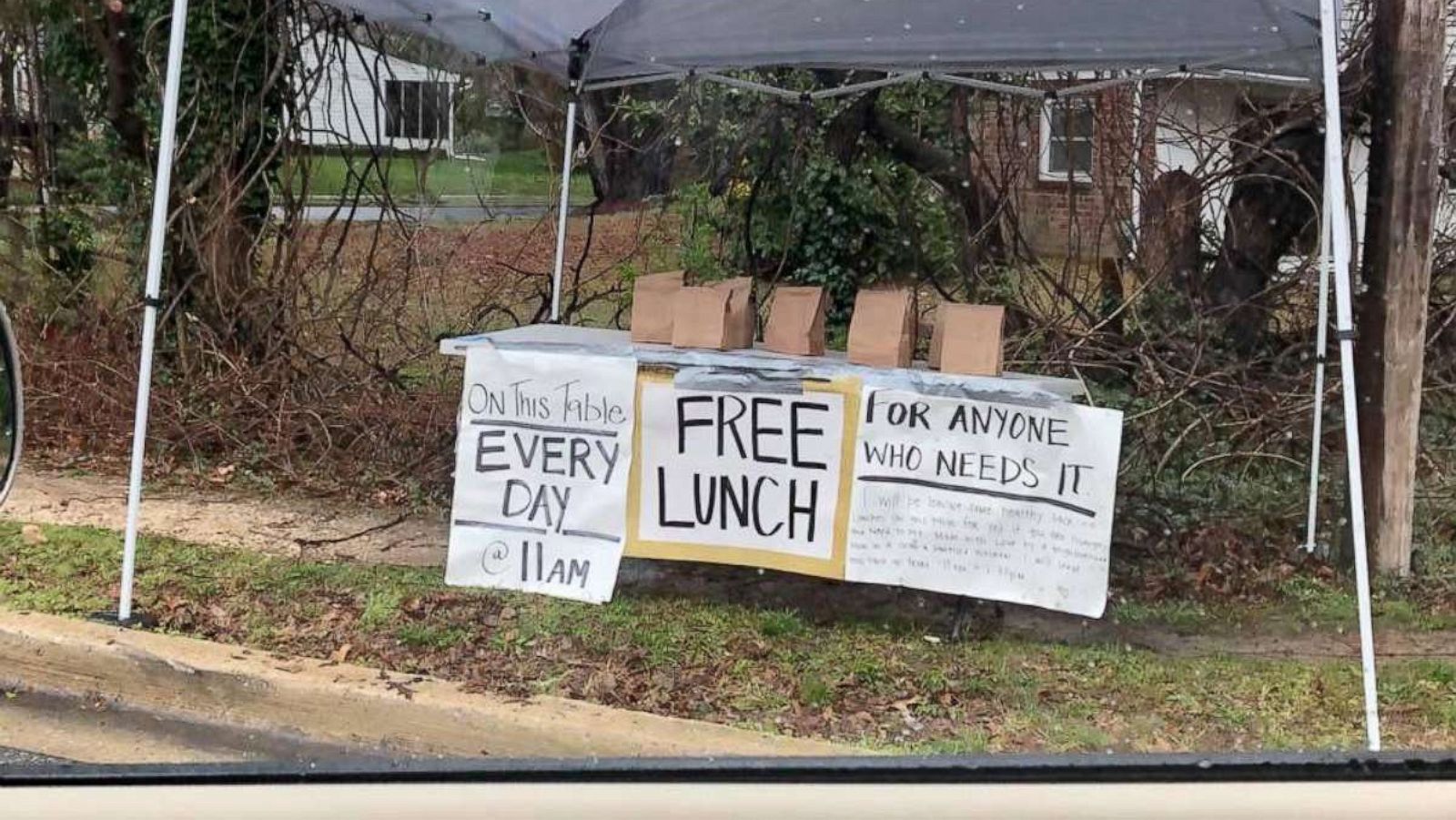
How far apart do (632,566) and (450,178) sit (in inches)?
154

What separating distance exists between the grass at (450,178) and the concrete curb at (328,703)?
367 centimetres

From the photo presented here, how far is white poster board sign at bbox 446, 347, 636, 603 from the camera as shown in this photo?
4801mm

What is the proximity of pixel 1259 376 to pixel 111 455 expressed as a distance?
20.2 ft

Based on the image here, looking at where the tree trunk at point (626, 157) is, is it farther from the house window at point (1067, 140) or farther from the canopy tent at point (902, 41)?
the canopy tent at point (902, 41)

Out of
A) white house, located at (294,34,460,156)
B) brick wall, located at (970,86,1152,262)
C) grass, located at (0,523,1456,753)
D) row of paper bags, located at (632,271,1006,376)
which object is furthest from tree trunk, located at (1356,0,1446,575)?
white house, located at (294,34,460,156)

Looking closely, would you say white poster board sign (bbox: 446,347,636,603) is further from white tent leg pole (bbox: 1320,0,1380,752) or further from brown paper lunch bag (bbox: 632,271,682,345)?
white tent leg pole (bbox: 1320,0,1380,752)

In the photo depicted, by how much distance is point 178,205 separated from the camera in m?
7.30

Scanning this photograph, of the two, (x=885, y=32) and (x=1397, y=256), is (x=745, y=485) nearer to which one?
(x=885, y=32)

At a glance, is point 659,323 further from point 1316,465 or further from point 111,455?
point 111,455

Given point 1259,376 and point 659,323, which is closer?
point 659,323

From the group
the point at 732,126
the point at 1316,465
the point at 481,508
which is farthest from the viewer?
the point at 732,126

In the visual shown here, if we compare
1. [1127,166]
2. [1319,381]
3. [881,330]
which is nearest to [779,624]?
[881,330]

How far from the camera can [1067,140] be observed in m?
7.29

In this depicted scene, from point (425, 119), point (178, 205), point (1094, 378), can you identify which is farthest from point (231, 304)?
point (1094, 378)
